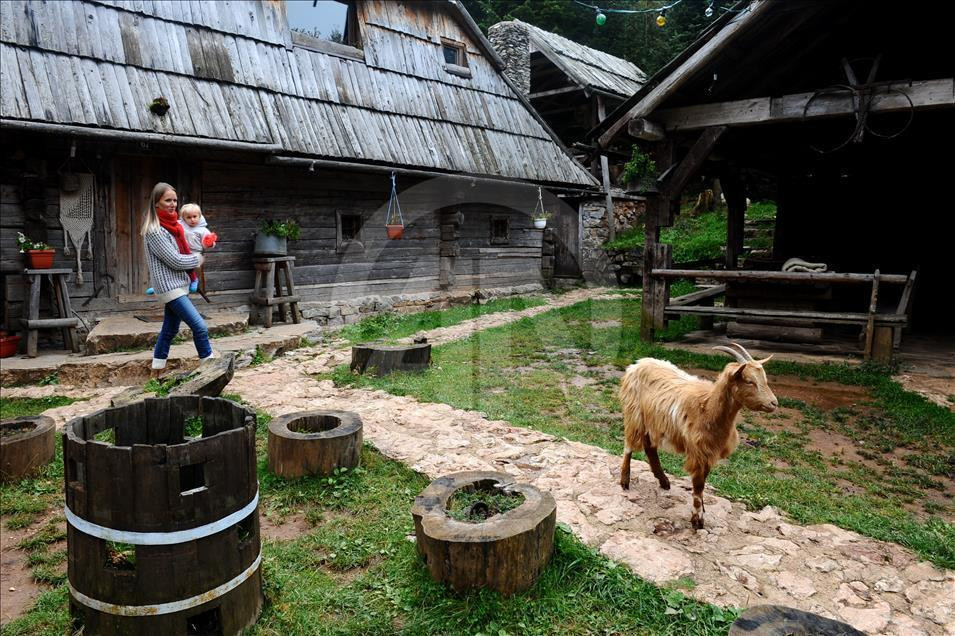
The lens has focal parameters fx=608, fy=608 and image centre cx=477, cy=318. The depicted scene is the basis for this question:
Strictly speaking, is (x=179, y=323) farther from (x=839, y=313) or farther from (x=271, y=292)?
(x=839, y=313)

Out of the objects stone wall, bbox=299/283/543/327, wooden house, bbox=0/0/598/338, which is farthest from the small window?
stone wall, bbox=299/283/543/327

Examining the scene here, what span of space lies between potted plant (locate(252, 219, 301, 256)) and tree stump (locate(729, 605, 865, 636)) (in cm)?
975

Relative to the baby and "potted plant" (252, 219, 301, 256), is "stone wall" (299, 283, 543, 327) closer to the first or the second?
"potted plant" (252, 219, 301, 256)

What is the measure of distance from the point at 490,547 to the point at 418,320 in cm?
986

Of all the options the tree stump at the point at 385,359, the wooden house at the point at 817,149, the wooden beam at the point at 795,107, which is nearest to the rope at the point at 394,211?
the wooden house at the point at 817,149

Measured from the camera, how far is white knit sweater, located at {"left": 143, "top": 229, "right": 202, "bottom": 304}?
19.3 feet

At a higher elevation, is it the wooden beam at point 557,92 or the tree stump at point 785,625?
the wooden beam at point 557,92

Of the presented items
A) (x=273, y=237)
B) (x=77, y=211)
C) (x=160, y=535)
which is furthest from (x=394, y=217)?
(x=160, y=535)

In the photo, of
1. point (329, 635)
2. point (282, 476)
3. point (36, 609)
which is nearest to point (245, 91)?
point (282, 476)

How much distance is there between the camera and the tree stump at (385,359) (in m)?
7.78

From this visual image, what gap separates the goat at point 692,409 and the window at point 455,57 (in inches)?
494

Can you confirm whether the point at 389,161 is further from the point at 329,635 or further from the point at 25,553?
the point at 329,635

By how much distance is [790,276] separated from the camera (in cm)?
818

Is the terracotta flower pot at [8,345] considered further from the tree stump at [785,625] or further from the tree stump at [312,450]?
the tree stump at [785,625]
